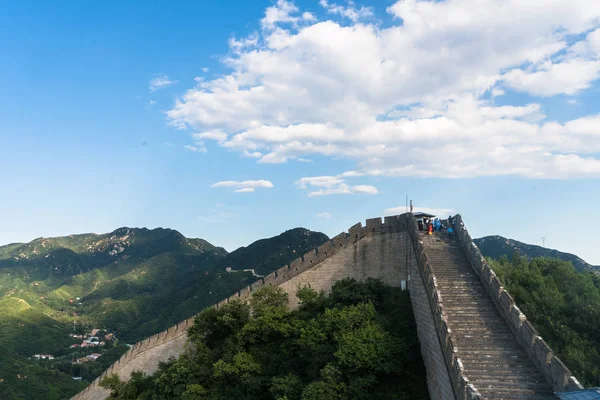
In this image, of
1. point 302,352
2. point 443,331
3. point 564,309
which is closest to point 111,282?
point 302,352

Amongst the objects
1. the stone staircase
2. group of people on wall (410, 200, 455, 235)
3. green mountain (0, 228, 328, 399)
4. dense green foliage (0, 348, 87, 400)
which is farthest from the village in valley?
the stone staircase

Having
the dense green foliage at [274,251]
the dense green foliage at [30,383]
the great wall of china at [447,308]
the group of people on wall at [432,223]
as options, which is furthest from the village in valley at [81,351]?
the group of people on wall at [432,223]

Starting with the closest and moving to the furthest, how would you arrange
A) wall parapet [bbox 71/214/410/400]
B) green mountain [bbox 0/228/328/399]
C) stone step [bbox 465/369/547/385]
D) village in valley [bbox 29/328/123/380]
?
stone step [bbox 465/369/547/385]
wall parapet [bbox 71/214/410/400]
village in valley [bbox 29/328/123/380]
green mountain [bbox 0/228/328/399]

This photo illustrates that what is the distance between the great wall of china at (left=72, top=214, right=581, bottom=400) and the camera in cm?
979

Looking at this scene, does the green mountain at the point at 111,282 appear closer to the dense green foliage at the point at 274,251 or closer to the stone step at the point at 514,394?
the dense green foliage at the point at 274,251

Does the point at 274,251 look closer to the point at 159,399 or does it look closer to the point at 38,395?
the point at 38,395

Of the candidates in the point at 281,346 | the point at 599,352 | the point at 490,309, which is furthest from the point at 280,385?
the point at 599,352

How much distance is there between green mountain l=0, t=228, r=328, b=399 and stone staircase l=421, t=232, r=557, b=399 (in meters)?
52.7

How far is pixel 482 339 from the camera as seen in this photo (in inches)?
449

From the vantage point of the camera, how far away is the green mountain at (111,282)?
75.0m

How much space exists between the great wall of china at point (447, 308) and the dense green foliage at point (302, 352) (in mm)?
876

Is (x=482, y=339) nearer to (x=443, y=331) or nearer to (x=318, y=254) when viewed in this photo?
(x=443, y=331)

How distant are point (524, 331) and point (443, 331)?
1.95 metres

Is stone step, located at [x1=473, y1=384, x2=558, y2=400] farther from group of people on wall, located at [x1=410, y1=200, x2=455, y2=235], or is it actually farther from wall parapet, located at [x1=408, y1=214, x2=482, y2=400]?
group of people on wall, located at [x1=410, y1=200, x2=455, y2=235]
